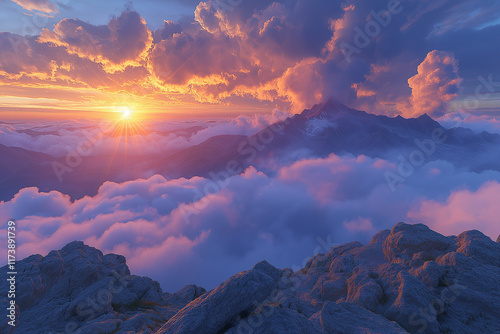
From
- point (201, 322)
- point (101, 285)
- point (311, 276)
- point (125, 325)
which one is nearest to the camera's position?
point (201, 322)

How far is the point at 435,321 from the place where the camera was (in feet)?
65.8

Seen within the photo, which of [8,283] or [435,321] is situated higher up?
[8,283]

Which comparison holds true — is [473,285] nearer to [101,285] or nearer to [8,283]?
[101,285]

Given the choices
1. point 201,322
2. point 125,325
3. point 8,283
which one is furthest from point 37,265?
point 201,322

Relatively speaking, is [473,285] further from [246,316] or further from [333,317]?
[246,316]

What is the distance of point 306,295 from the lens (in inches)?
1266

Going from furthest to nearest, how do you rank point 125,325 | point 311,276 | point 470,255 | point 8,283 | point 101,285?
point 311,276 → point 101,285 → point 8,283 → point 470,255 → point 125,325

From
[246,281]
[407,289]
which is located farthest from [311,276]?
[246,281]

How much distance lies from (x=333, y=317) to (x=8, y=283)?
43.5m

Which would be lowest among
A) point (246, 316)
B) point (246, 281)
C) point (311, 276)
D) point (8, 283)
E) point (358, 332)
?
point (311, 276)

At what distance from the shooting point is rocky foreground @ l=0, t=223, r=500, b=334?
1584 centimetres

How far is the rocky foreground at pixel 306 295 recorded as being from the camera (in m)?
15.8

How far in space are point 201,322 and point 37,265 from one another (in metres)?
37.8

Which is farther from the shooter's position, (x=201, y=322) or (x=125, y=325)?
(x=125, y=325)
